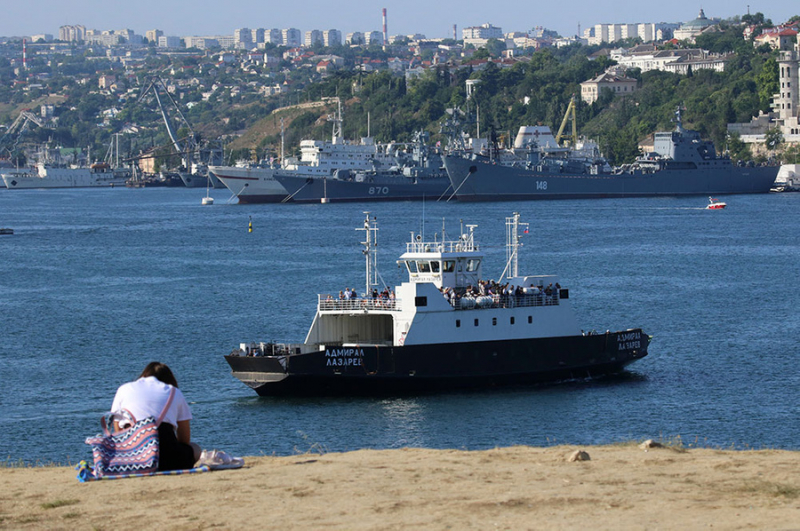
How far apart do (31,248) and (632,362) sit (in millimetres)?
58917

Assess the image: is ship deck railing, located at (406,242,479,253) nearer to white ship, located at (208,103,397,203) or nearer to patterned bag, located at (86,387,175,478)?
patterned bag, located at (86,387,175,478)

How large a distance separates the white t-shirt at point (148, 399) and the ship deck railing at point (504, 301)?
63.9ft

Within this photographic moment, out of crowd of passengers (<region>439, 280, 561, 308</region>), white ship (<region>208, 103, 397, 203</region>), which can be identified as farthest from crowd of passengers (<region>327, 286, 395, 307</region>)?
white ship (<region>208, 103, 397, 203</region>)

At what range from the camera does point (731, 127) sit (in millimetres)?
192750

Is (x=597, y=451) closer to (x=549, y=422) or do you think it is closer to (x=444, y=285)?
(x=549, y=422)

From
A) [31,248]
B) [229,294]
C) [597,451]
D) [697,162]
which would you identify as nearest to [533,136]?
[697,162]

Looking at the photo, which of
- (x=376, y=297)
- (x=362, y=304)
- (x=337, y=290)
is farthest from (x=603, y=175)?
(x=362, y=304)

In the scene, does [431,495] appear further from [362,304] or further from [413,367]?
[362,304]

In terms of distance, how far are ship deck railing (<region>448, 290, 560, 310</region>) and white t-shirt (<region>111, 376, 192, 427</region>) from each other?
63.9 feet

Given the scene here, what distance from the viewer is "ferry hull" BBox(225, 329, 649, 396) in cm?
3195

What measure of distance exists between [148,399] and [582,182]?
131 metres

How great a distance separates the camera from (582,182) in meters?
143

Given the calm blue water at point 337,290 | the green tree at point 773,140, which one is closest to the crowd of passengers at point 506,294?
the calm blue water at point 337,290

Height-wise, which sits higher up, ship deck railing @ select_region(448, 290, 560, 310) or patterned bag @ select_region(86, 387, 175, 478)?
patterned bag @ select_region(86, 387, 175, 478)
